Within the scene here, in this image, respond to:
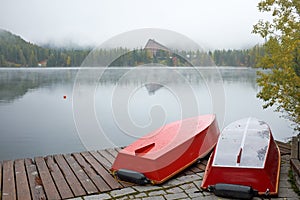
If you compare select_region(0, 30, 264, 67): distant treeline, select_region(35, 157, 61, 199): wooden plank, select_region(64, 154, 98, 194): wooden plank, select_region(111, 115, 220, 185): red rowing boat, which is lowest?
select_region(35, 157, 61, 199): wooden plank

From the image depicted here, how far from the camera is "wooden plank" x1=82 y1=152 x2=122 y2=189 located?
10.9 ft

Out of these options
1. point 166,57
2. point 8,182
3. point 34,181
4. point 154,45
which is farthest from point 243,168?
point 8,182

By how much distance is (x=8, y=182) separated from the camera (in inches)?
133

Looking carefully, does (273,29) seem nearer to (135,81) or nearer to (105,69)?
(135,81)

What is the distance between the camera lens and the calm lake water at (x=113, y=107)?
3.96m

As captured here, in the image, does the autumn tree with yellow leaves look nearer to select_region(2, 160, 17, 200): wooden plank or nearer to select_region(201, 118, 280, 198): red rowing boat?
select_region(201, 118, 280, 198): red rowing boat

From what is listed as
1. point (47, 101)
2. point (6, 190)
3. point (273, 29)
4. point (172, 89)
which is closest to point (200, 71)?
point (172, 89)

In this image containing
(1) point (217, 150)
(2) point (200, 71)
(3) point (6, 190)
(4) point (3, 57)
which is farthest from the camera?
(4) point (3, 57)

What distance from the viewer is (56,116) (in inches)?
488

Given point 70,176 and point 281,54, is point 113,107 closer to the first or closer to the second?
point 70,176

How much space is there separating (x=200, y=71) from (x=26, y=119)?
9.54 m

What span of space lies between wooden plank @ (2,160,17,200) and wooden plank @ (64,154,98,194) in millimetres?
698

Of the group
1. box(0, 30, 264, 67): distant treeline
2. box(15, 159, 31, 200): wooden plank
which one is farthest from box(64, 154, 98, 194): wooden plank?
box(0, 30, 264, 67): distant treeline

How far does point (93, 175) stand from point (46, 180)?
53 cm
